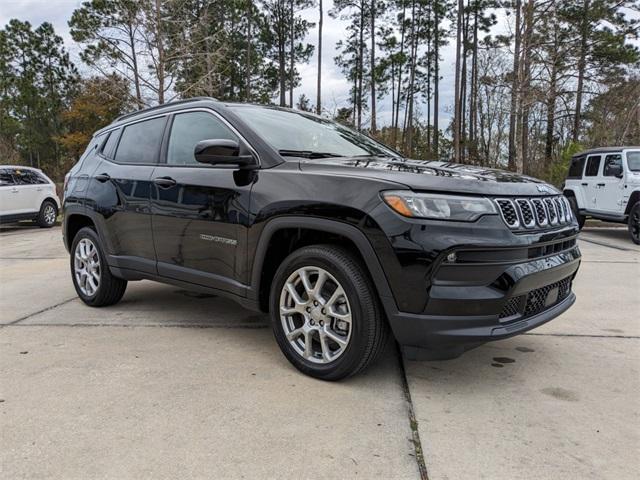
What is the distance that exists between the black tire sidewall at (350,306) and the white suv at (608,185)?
8.43 meters

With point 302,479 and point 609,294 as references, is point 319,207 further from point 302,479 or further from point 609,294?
point 609,294

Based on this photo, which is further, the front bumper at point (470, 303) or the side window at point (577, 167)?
the side window at point (577, 167)

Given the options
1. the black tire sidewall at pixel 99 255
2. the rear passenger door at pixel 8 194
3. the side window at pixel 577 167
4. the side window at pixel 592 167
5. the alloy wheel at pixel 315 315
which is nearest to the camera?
the alloy wheel at pixel 315 315

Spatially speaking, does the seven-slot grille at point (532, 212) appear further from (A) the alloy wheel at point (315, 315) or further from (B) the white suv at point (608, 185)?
(B) the white suv at point (608, 185)

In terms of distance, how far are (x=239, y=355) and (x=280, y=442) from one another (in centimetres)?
115

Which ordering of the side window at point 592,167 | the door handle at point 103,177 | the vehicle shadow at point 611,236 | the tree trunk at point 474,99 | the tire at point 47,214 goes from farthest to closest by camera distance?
→ the tree trunk at point 474,99 → the tire at point 47,214 → the side window at point 592,167 → the vehicle shadow at point 611,236 → the door handle at point 103,177

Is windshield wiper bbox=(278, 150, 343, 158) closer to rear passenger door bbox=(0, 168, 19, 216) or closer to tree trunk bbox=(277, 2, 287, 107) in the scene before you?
rear passenger door bbox=(0, 168, 19, 216)

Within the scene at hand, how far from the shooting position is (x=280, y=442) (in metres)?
2.26

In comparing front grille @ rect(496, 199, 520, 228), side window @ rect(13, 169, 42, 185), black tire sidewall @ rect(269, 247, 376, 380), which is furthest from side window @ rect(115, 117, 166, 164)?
side window @ rect(13, 169, 42, 185)

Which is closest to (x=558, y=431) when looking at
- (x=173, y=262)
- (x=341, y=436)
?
(x=341, y=436)

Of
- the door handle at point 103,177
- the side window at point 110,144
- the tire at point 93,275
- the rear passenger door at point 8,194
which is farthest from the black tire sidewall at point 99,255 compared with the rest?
the rear passenger door at point 8,194

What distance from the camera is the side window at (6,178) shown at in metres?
12.1

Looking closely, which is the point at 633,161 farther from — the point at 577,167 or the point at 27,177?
the point at 27,177

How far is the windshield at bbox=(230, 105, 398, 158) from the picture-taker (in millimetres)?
3363
